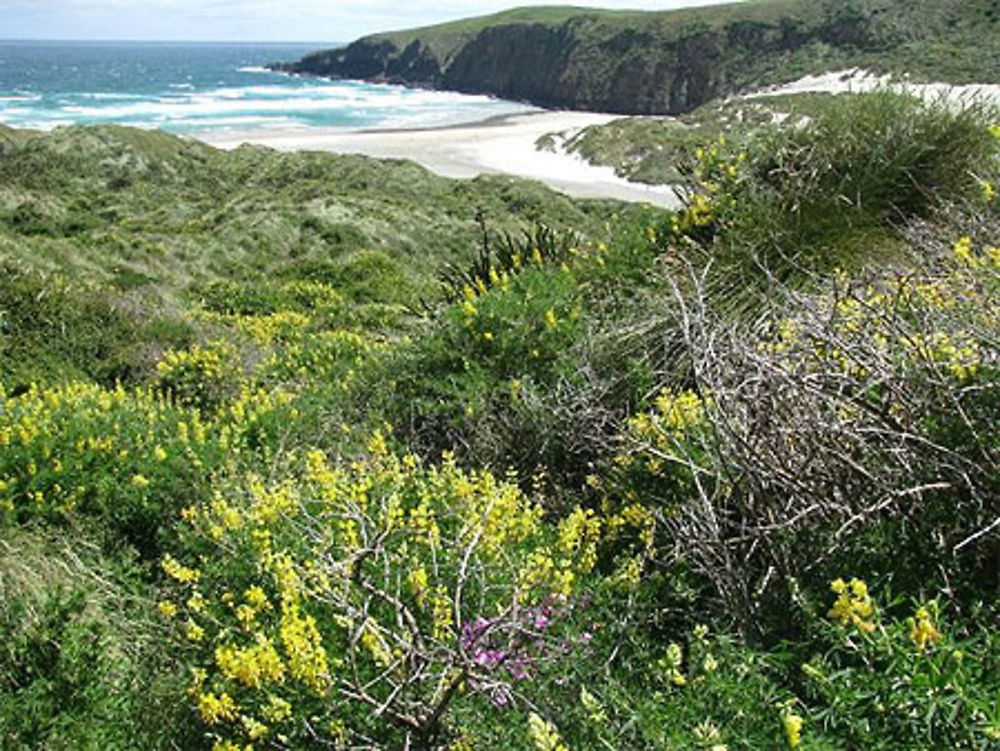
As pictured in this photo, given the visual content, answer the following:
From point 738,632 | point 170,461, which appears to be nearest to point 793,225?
point 738,632

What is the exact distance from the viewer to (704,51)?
94.2 m

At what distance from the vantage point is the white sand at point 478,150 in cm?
4791

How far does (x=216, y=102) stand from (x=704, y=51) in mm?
49836

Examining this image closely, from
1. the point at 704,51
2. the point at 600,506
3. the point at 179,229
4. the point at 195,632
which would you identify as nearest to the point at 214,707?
the point at 195,632

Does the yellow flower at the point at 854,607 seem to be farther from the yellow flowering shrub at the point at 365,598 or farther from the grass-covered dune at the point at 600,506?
the yellow flowering shrub at the point at 365,598

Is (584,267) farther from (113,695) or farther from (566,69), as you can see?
(566,69)

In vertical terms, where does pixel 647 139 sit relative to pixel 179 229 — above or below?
above

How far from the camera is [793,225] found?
5242mm

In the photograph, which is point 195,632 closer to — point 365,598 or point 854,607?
point 365,598

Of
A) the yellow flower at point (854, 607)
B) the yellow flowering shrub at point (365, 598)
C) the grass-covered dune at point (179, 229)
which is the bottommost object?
the grass-covered dune at point (179, 229)

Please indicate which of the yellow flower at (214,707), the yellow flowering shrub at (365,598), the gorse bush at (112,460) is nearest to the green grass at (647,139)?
the gorse bush at (112,460)

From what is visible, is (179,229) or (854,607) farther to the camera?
(179,229)

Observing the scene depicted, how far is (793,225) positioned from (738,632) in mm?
3119

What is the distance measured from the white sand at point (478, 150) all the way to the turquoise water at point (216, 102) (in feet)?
24.7
